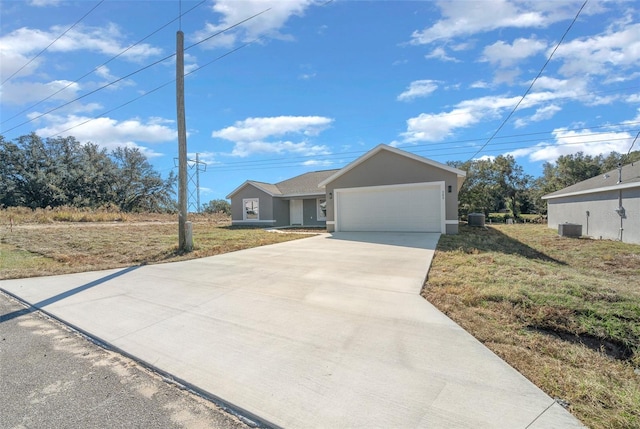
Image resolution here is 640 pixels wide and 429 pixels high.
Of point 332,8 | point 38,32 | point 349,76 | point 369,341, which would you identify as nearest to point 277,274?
point 369,341

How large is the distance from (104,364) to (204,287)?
258cm

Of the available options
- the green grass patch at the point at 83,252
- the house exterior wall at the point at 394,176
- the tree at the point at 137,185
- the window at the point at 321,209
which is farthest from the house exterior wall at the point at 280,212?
the tree at the point at 137,185

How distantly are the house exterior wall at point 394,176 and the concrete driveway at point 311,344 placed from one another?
26.0 ft

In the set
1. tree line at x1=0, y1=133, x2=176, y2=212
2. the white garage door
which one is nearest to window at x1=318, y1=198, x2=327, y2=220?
the white garage door

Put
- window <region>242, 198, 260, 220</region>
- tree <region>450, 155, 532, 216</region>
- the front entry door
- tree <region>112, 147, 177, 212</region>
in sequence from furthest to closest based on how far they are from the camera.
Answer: tree <region>112, 147, 177, 212</region> < tree <region>450, 155, 532, 216</region> < the front entry door < window <region>242, 198, 260, 220</region>

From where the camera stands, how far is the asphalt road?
221 cm

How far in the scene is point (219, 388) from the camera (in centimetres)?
256

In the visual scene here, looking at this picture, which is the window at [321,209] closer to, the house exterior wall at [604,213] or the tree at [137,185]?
the house exterior wall at [604,213]

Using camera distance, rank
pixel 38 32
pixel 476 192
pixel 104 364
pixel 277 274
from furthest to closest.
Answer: pixel 476 192 → pixel 38 32 → pixel 277 274 → pixel 104 364

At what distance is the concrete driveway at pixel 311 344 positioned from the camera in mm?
2246

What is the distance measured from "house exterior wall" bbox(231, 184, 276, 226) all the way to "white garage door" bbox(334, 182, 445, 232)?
7.59 meters

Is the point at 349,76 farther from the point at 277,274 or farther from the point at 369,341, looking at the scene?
the point at 369,341

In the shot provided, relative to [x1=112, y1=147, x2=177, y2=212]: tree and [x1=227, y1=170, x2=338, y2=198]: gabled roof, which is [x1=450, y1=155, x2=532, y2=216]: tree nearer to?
[x1=227, y1=170, x2=338, y2=198]: gabled roof

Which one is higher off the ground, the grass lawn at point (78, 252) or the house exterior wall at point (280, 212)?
the house exterior wall at point (280, 212)
